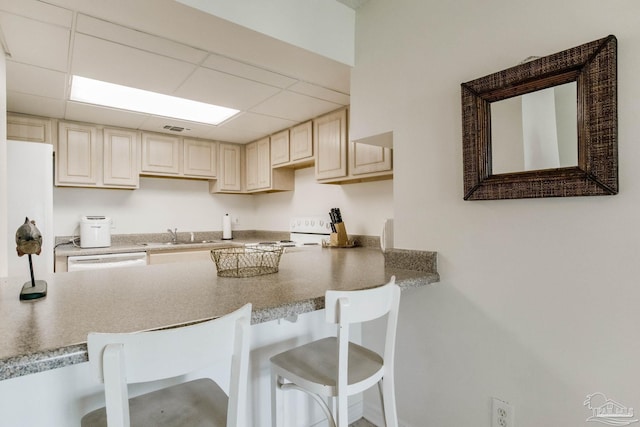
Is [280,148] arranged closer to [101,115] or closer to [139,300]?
[101,115]

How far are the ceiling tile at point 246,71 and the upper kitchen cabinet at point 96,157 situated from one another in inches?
74.8

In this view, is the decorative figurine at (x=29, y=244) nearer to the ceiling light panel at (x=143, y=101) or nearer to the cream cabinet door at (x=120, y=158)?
the ceiling light panel at (x=143, y=101)

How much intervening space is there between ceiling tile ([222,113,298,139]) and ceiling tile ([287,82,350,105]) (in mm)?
688

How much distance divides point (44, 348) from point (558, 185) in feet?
4.91

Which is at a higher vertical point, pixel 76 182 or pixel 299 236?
pixel 76 182

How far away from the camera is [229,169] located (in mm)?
3926

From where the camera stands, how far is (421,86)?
5.00 ft

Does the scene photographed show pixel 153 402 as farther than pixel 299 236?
No

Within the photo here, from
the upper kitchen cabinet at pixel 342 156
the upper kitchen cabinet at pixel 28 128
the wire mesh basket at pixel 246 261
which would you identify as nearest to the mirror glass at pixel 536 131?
the upper kitchen cabinet at pixel 342 156

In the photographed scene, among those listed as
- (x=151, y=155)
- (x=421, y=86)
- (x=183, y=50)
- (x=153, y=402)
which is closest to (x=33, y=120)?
(x=151, y=155)

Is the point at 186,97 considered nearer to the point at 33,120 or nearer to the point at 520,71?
the point at 33,120

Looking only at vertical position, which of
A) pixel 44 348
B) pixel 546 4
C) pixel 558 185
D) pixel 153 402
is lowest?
pixel 153 402

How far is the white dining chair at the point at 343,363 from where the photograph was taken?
3.15 ft

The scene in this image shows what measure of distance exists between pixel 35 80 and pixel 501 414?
325 cm
